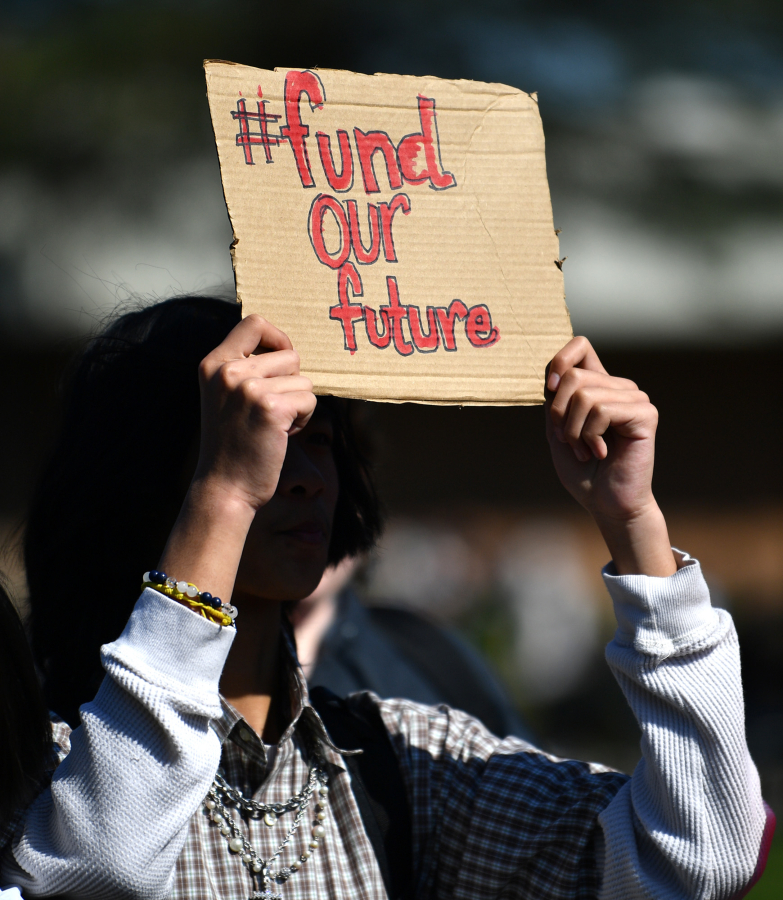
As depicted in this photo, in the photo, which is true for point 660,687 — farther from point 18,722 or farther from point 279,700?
point 18,722

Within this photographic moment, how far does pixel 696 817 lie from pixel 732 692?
0.17 metres

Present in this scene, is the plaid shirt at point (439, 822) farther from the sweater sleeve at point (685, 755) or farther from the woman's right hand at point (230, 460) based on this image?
the woman's right hand at point (230, 460)

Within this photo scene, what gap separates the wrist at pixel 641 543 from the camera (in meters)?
1.44

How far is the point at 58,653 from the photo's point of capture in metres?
1.57

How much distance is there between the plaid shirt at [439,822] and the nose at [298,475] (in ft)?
0.99

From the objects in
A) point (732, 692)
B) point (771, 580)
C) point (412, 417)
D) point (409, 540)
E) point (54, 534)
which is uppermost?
point (54, 534)

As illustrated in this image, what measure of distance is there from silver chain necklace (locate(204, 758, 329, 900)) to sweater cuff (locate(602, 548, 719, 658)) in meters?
0.51

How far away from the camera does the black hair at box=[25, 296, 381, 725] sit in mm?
1611

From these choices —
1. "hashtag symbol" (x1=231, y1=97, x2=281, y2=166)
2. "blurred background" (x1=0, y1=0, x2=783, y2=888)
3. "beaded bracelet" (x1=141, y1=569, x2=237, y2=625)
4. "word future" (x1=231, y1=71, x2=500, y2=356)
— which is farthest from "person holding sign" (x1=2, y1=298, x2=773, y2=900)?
"blurred background" (x1=0, y1=0, x2=783, y2=888)

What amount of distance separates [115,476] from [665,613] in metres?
0.86

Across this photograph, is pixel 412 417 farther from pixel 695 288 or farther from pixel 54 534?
pixel 54 534

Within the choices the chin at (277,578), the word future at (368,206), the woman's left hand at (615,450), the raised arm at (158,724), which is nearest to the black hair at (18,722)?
the raised arm at (158,724)

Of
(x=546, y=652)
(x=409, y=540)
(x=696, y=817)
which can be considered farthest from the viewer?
(x=409, y=540)

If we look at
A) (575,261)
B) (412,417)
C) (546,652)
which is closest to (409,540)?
(412,417)
